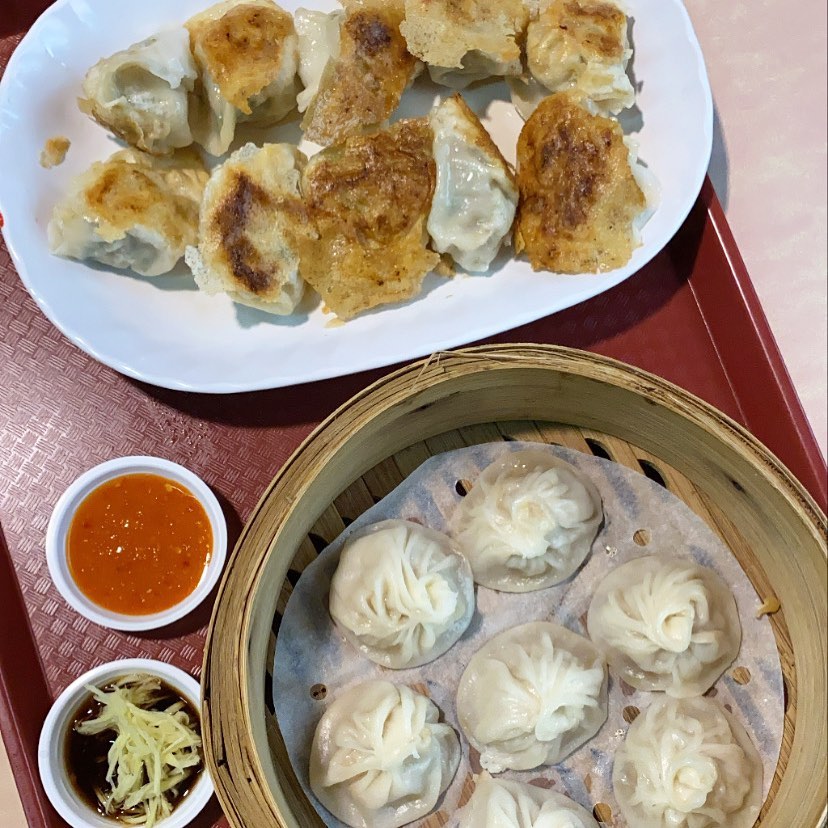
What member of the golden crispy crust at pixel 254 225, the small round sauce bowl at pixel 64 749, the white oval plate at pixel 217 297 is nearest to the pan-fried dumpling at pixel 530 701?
the small round sauce bowl at pixel 64 749

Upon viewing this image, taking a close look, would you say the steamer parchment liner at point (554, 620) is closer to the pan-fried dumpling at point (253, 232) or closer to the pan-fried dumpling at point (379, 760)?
the pan-fried dumpling at point (379, 760)

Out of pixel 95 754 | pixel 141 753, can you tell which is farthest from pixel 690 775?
pixel 95 754

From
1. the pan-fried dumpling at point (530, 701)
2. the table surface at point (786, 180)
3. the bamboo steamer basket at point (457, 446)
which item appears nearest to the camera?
the bamboo steamer basket at point (457, 446)

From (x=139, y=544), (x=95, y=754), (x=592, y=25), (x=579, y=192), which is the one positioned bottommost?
(x=95, y=754)

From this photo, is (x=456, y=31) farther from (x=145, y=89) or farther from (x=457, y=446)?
(x=457, y=446)

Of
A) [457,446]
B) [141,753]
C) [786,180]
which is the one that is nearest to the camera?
[141,753]
